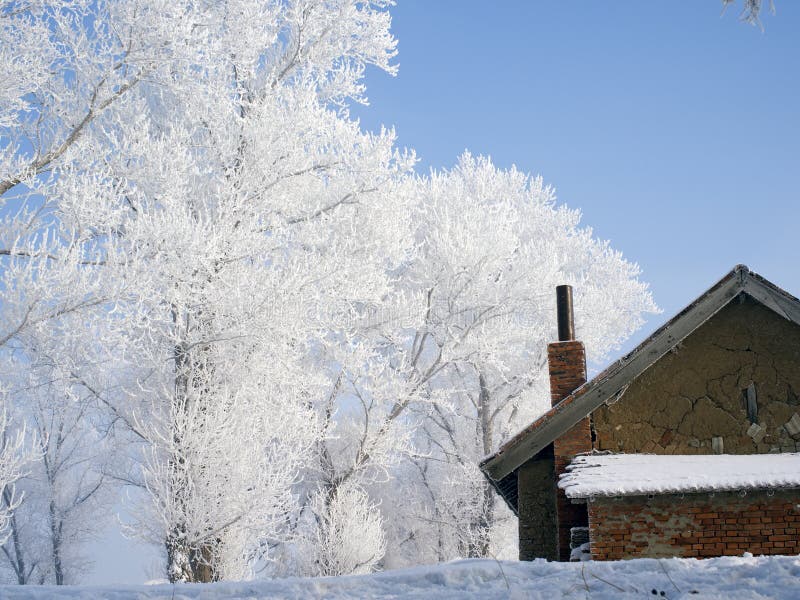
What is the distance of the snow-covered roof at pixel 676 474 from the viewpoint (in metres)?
8.80

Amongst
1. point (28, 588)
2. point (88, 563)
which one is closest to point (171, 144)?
point (28, 588)

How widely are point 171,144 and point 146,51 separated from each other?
2.71 metres

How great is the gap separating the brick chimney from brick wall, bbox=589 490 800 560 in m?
1.13

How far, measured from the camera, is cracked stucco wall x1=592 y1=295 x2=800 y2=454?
1019 cm

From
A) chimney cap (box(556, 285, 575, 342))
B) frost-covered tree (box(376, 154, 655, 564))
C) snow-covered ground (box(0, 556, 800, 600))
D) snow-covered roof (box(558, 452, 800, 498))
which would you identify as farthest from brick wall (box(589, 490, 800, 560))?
frost-covered tree (box(376, 154, 655, 564))

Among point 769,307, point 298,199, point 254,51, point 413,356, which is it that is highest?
point 254,51

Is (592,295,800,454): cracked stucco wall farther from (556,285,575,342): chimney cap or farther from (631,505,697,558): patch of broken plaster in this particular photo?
(556,285,575,342): chimney cap

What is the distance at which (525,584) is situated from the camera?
3654mm

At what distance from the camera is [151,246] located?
14.5 m

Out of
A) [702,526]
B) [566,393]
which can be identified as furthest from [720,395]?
[566,393]

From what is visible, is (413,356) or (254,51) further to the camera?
(413,356)

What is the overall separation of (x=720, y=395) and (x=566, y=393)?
214cm

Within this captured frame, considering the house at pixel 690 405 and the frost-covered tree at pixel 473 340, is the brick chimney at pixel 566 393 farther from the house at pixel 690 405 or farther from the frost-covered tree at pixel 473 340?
the frost-covered tree at pixel 473 340

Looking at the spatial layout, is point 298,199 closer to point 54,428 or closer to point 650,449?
point 650,449
